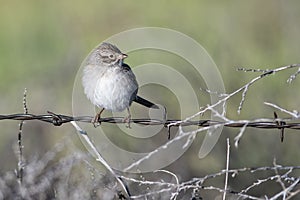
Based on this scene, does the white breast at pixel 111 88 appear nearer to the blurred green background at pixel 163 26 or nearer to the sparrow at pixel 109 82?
the sparrow at pixel 109 82

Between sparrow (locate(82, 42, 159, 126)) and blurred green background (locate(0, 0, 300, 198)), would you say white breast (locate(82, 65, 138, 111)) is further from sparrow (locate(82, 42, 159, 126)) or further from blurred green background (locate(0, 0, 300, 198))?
blurred green background (locate(0, 0, 300, 198))

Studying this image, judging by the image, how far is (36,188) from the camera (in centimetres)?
539

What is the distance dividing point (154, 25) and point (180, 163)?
22.6ft

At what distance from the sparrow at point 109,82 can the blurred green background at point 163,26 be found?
170cm

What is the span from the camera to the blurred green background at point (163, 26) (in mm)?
8477

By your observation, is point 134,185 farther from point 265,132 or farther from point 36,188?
point 265,132

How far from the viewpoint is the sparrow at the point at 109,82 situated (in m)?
6.14

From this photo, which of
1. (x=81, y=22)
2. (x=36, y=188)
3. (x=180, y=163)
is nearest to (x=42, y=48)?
(x=81, y=22)

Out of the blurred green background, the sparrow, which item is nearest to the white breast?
the sparrow

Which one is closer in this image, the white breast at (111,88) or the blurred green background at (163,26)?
the white breast at (111,88)

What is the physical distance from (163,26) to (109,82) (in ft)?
28.5

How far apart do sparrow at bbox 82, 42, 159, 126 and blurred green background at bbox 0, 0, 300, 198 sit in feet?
5.59

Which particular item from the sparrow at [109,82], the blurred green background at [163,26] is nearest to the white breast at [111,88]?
the sparrow at [109,82]

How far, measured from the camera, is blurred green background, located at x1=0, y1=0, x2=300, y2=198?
8477 millimetres
